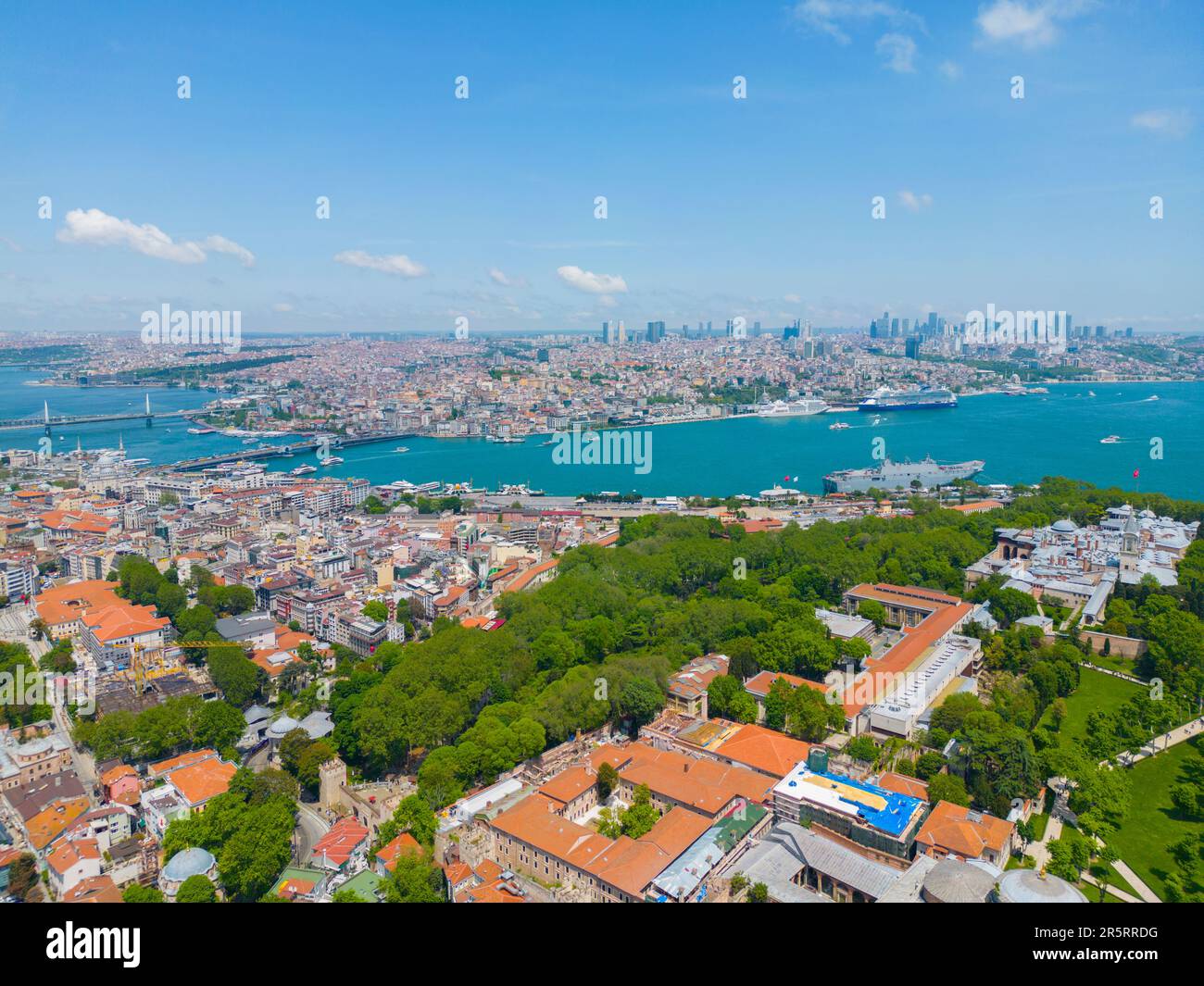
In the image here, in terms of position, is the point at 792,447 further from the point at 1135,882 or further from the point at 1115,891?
the point at 1115,891

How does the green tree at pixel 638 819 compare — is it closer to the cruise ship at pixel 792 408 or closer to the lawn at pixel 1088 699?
the lawn at pixel 1088 699

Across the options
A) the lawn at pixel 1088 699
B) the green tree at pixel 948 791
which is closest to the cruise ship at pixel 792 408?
the lawn at pixel 1088 699

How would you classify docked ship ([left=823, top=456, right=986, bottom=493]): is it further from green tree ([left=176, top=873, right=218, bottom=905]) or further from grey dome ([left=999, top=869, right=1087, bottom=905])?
green tree ([left=176, top=873, right=218, bottom=905])

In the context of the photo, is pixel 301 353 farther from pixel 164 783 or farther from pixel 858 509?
pixel 164 783

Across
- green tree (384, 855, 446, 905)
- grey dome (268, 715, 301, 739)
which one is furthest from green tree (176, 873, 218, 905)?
grey dome (268, 715, 301, 739)
